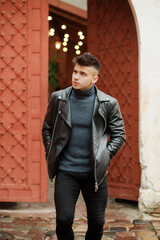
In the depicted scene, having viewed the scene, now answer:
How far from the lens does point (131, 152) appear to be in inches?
283

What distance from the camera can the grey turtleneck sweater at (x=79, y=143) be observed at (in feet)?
12.3

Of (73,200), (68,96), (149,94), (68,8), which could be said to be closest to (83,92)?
(68,96)

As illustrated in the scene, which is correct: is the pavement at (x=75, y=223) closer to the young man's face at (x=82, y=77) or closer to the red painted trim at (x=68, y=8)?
the young man's face at (x=82, y=77)

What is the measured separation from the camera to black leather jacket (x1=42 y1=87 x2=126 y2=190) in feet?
12.2

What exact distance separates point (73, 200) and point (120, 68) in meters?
4.04

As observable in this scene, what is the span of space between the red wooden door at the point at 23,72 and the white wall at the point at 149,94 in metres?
1.46

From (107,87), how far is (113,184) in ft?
5.56

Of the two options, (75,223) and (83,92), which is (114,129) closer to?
(83,92)

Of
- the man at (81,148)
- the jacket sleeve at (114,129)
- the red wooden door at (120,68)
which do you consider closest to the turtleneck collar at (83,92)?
Result: the man at (81,148)

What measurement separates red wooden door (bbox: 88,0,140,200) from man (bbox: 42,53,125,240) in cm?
333

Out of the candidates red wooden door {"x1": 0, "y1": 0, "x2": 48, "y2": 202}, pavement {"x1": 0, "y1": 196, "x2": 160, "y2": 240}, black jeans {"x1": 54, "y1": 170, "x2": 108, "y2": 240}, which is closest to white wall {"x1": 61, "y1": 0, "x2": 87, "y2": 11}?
red wooden door {"x1": 0, "y1": 0, "x2": 48, "y2": 202}

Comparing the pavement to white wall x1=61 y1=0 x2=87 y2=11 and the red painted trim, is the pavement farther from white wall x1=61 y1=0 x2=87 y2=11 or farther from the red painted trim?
white wall x1=61 y1=0 x2=87 y2=11

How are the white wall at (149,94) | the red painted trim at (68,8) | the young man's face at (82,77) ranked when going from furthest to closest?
1. the red painted trim at (68,8)
2. the white wall at (149,94)
3. the young man's face at (82,77)

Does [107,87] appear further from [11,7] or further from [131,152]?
[11,7]
